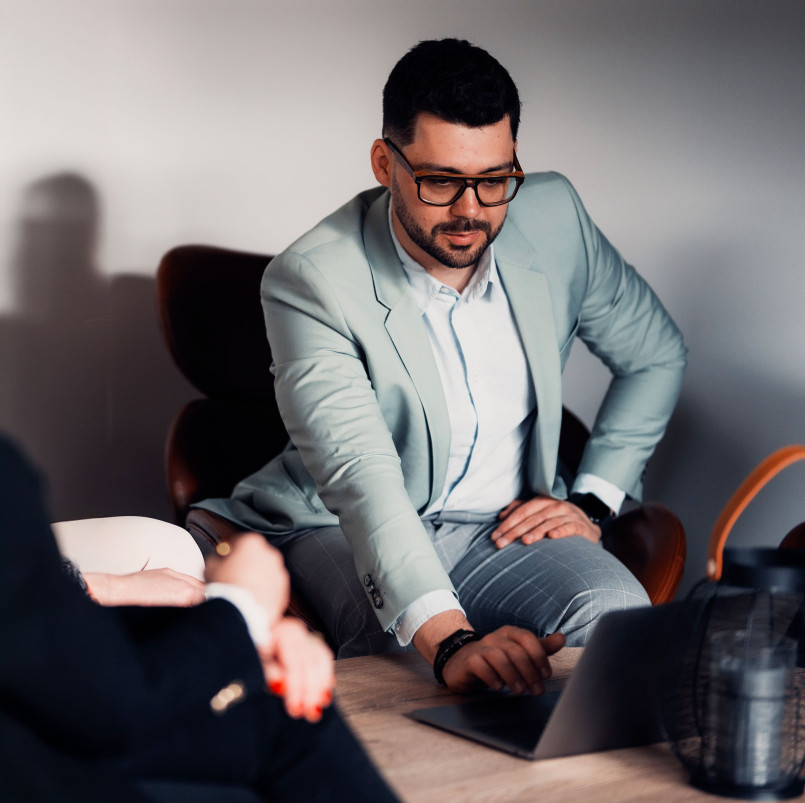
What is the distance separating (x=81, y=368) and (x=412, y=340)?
4.31ft

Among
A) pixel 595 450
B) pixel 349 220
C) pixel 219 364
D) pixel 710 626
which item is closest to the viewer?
pixel 710 626

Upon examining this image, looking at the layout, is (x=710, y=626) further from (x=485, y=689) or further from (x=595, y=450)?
(x=595, y=450)

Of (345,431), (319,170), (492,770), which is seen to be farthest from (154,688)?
(319,170)

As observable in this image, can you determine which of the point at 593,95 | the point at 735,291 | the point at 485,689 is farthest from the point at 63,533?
the point at 593,95

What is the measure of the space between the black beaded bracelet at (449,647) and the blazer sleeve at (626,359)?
39.3 inches

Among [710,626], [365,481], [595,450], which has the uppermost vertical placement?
[710,626]

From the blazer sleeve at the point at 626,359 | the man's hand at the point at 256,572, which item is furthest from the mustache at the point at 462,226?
Answer: the man's hand at the point at 256,572

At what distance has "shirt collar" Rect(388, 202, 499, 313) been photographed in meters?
2.14

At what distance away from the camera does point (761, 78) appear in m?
2.85

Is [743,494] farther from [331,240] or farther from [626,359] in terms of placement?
[626,359]

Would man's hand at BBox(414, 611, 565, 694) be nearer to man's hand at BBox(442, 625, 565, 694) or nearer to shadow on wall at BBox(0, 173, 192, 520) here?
man's hand at BBox(442, 625, 565, 694)

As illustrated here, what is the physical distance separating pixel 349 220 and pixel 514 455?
63 centimetres

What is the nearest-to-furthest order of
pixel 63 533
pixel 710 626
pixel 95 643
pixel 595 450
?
1. pixel 95 643
2. pixel 710 626
3. pixel 63 533
4. pixel 595 450

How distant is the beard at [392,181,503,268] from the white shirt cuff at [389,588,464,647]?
71cm
